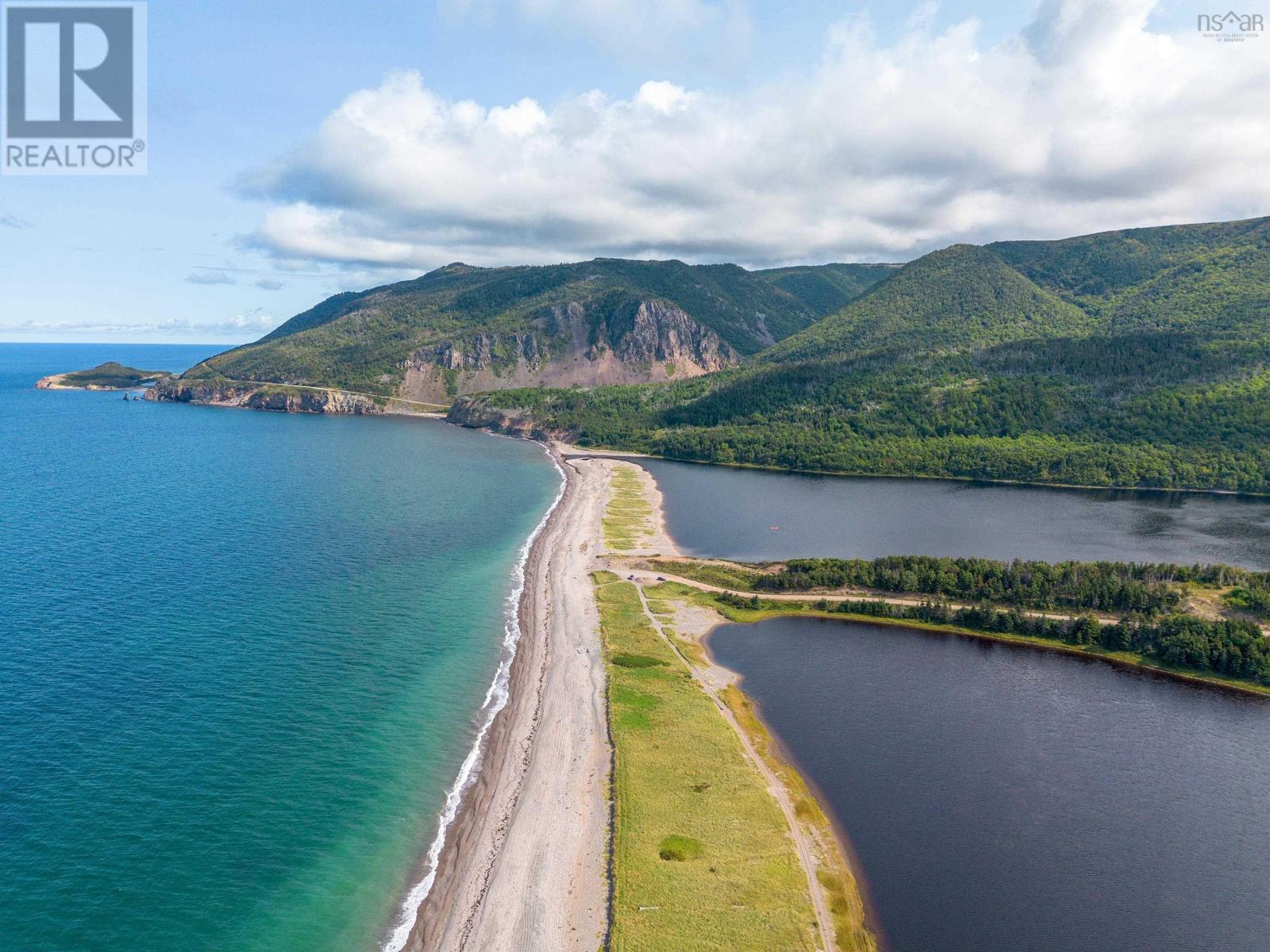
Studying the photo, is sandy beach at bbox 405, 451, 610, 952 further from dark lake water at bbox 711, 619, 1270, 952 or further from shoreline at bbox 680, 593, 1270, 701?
shoreline at bbox 680, 593, 1270, 701

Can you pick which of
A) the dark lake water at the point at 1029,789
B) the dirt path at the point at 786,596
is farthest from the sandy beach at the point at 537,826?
the dirt path at the point at 786,596

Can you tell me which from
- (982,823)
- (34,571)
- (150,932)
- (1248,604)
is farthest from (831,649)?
(34,571)

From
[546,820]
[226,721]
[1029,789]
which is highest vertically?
[226,721]

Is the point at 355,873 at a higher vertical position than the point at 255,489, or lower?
lower

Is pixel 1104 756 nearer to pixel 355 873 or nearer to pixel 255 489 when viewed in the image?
pixel 355 873

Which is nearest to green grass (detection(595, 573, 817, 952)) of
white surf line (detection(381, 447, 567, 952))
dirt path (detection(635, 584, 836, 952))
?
dirt path (detection(635, 584, 836, 952))

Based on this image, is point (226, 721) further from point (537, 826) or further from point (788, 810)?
point (788, 810)

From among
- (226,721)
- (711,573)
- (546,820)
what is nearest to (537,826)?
(546,820)
